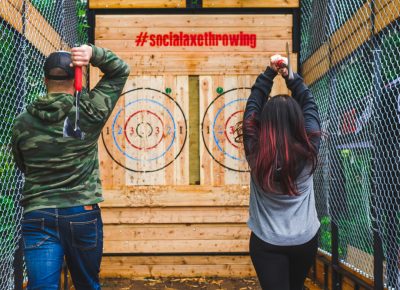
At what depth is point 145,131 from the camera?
20.5 feet

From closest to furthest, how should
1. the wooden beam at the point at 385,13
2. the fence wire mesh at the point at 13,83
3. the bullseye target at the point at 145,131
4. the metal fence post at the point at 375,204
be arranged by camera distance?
the wooden beam at the point at 385,13 → the fence wire mesh at the point at 13,83 → the metal fence post at the point at 375,204 → the bullseye target at the point at 145,131

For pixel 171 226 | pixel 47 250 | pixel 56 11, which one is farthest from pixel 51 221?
pixel 171 226

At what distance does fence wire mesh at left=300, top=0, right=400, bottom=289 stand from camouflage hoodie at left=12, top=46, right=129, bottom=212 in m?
2.03

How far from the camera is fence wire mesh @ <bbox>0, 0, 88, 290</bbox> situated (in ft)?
11.7

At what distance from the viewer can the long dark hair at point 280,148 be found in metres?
2.23

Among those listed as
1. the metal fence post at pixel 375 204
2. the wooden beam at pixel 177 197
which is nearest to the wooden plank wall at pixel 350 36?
the metal fence post at pixel 375 204

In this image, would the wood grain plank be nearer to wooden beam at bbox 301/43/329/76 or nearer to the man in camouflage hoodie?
wooden beam at bbox 301/43/329/76

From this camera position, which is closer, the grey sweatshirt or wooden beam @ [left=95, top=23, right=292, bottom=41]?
the grey sweatshirt

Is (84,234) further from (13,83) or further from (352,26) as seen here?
(352,26)

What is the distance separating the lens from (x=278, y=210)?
7.58 feet

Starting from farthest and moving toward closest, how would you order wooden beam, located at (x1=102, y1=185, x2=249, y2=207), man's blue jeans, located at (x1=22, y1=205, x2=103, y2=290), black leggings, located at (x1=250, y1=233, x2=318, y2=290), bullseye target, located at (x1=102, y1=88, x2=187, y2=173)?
bullseye target, located at (x1=102, y1=88, x2=187, y2=173)
wooden beam, located at (x1=102, y1=185, x2=249, y2=207)
black leggings, located at (x1=250, y1=233, x2=318, y2=290)
man's blue jeans, located at (x1=22, y1=205, x2=103, y2=290)

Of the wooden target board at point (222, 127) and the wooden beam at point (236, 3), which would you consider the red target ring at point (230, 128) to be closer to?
the wooden target board at point (222, 127)

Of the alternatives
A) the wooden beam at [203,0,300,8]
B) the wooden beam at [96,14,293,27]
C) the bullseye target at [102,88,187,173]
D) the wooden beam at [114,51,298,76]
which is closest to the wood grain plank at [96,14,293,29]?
the wooden beam at [96,14,293,27]

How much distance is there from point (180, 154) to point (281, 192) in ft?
13.2
